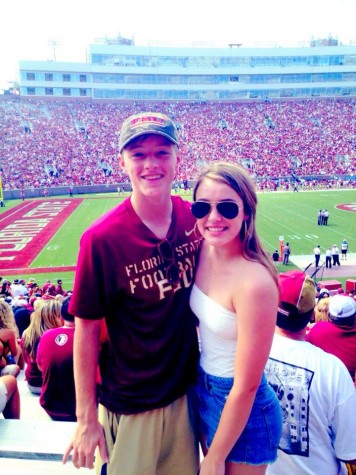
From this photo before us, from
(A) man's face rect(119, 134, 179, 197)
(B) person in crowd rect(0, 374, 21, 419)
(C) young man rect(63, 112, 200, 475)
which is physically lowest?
(B) person in crowd rect(0, 374, 21, 419)

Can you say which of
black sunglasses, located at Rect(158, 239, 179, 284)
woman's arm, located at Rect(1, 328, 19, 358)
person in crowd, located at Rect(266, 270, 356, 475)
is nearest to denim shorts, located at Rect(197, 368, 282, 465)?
person in crowd, located at Rect(266, 270, 356, 475)

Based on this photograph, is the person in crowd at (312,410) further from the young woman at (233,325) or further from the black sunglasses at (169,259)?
the black sunglasses at (169,259)

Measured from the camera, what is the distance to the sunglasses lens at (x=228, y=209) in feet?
6.56

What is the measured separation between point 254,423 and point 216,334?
437 millimetres

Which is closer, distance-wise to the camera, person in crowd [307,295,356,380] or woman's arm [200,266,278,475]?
woman's arm [200,266,278,475]

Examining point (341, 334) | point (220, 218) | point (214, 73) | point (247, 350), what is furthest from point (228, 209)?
point (214, 73)

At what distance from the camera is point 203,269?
2119 mm

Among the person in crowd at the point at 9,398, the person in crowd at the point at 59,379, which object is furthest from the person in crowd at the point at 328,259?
the person in crowd at the point at 9,398

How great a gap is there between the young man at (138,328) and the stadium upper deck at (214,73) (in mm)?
59608

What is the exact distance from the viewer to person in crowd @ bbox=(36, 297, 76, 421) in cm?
364

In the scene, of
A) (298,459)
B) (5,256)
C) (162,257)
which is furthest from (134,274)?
(5,256)

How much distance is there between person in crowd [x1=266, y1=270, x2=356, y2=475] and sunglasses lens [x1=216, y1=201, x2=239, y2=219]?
0.86 meters

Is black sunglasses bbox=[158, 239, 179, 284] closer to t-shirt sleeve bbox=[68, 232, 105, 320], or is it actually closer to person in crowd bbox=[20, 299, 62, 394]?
t-shirt sleeve bbox=[68, 232, 105, 320]

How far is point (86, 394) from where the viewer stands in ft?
6.80
